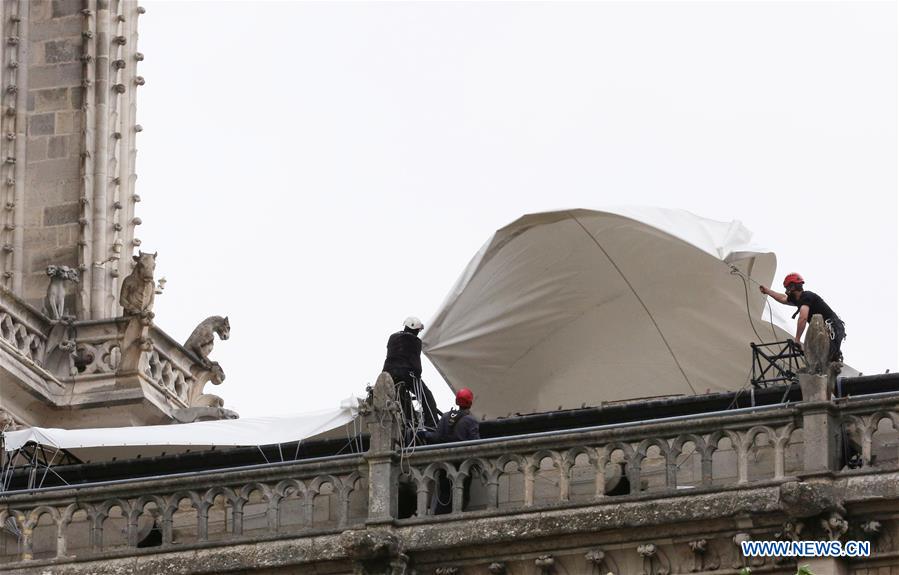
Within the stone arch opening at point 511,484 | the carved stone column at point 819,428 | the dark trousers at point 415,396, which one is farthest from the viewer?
the dark trousers at point 415,396

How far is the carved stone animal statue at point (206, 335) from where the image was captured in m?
50.6

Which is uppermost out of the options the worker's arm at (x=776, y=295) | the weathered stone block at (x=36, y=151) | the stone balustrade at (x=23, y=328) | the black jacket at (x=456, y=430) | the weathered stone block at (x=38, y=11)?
the weathered stone block at (x=38, y=11)

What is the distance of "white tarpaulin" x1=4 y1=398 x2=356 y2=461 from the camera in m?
40.7

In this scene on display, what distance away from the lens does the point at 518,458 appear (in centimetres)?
3800

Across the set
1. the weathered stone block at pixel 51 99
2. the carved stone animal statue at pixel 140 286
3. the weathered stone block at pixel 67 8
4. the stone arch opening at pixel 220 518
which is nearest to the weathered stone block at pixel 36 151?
the weathered stone block at pixel 51 99

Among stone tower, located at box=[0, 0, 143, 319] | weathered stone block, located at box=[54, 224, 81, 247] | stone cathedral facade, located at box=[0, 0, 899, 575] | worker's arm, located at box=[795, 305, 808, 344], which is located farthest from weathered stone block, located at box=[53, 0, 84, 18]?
worker's arm, located at box=[795, 305, 808, 344]

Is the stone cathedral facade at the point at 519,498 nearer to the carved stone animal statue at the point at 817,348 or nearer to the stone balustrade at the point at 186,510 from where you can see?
the stone balustrade at the point at 186,510

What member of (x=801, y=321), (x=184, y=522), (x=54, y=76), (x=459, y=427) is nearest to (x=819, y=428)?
(x=801, y=321)

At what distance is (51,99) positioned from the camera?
50.7 meters

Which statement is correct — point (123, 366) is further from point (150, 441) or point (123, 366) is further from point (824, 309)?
point (824, 309)

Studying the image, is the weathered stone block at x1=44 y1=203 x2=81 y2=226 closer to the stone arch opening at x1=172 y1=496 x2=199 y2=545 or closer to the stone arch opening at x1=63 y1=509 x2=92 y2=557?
the stone arch opening at x1=63 y1=509 x2=92 y2=557

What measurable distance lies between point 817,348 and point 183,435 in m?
8.38

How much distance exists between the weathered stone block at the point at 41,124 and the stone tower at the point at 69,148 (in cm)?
1

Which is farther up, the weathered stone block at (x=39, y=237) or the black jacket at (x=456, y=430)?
the weathered stone block at (x=39, y=237)
